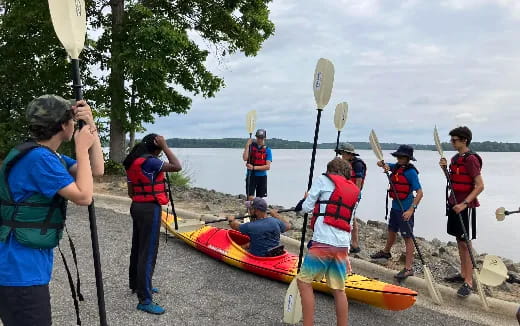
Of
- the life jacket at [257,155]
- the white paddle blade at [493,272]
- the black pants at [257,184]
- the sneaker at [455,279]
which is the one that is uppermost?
the life jacket at [257,155]

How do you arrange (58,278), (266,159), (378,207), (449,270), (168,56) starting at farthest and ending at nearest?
1. (378,207)
2. (168,56)
3. (266,159)
4. (449,270)
5. (58,278)

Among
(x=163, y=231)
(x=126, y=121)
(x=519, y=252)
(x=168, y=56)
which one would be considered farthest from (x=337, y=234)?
(x=519, y=252)

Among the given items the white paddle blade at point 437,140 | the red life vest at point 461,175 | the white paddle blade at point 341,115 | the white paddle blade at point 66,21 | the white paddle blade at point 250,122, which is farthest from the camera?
the white paddle blade at point 250,122

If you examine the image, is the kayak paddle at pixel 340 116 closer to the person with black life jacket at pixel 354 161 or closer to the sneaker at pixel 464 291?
the person with black life jacket at pixel 354 161

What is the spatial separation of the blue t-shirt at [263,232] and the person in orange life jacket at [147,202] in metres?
1.49

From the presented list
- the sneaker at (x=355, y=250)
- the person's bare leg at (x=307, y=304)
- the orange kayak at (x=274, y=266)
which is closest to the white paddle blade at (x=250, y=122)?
the orange kayak at (x=274, y=266)

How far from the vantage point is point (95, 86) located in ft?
49.9

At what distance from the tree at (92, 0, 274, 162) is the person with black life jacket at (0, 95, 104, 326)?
36.1 ft

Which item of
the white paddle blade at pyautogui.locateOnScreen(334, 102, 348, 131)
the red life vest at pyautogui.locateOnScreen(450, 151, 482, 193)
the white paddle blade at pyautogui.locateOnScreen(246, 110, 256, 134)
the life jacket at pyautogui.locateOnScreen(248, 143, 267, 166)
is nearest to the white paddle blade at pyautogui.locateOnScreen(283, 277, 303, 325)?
the red life vest at pyautogui.locateOnScreen(450, 151, 482, 193)

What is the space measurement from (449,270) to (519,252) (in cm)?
1231

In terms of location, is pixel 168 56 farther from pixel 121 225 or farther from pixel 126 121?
pixel 121 225

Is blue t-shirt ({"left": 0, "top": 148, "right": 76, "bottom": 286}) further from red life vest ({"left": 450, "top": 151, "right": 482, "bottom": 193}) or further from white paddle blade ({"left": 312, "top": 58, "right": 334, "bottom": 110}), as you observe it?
red life vest ({"left": 450, "top": 151, "right": 482, "bottom": 193})

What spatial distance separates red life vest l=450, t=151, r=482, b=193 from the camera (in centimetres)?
595

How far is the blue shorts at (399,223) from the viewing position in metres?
6.44
